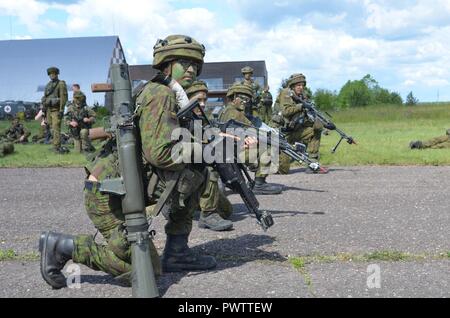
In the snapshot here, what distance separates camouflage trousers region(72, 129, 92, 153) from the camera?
48.2ft

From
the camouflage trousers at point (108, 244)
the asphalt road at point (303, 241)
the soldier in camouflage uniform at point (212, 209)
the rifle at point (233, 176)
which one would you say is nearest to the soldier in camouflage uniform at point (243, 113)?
the asphalt road at point (303, 241)

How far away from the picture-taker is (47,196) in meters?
8.67

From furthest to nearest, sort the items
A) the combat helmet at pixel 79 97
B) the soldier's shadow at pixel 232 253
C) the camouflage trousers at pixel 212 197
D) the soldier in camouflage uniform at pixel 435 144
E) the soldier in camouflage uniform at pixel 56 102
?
the soldier in camouflage uniform at pixel 56 102 < the combat helmet at pixel 79 97 < the soldier in camouflage uniform at pixel 435 144 < the camouflage trousers at pixel 212 197 < the soldier's shadow at pixel 232 253

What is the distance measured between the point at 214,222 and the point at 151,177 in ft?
6.77

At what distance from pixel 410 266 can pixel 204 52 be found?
2.28 metres

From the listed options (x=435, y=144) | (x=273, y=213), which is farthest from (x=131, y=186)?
(x=435, y=144)

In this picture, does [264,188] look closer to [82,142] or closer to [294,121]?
[294,121]

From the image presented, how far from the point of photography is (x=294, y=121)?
11.1m

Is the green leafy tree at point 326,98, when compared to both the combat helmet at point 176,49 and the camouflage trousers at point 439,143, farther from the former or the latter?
the combat helmet at point 176,49

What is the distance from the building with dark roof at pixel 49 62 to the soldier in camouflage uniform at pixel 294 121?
21212 mm

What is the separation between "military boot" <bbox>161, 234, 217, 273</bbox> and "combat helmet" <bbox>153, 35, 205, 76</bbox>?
53.9 inches

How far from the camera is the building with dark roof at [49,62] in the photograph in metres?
32.3
